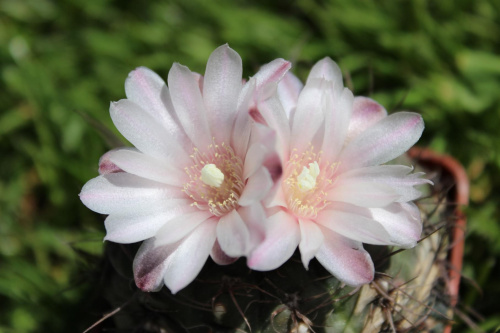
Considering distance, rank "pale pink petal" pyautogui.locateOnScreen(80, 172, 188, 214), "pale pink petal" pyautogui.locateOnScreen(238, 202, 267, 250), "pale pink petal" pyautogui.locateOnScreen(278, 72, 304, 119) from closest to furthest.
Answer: "pale pink petal" pyautogui.locateOnScreen(238, 202, 267, 250) < "pale pink petal" pyautogui.locateOnScreen(80, 172, 188, 214) < "pale pink petal" pyautogui.locateOnScreen(278, 72, 304, 119)

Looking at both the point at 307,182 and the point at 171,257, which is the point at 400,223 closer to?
the point at 307,182

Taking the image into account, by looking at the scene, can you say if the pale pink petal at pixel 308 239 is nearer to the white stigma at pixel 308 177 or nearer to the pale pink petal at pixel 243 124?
the white stigma at pixel 308 177

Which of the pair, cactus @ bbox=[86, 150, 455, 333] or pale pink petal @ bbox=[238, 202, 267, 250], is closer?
pale pink petal @ bbox=[238, 202, 267, 250]

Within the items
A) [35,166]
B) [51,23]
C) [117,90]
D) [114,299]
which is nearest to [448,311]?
[114,299]

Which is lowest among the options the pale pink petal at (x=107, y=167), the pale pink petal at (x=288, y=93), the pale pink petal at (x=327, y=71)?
the pale pink petal at (x=107, y=167)

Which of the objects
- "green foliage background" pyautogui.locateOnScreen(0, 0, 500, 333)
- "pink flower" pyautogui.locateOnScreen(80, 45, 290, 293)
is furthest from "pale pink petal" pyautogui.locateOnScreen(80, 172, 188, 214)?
"green foliage background" pyautogui.locateOnScreen(0, 0, 500, 333)

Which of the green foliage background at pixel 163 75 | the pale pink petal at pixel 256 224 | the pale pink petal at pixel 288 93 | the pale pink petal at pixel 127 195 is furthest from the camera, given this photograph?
the green foliage background at pixel 163 75

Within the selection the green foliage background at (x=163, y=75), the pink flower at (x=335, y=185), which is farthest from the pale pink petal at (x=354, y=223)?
the green foliage background at (x=163, y=75)

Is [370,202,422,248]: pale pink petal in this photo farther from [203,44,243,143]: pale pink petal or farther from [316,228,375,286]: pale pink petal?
[203,44,243,143]: pale pink petal
